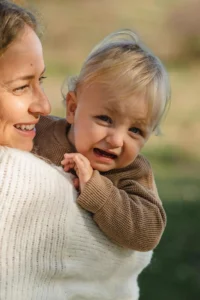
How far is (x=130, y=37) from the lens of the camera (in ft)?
7.11

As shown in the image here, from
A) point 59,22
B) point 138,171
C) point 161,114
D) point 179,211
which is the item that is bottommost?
point 179,211

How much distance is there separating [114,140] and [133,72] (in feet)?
0.67

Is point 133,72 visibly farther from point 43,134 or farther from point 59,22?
point 59,22

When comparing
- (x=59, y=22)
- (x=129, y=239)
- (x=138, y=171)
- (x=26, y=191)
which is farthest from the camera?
(x=59, y=22)

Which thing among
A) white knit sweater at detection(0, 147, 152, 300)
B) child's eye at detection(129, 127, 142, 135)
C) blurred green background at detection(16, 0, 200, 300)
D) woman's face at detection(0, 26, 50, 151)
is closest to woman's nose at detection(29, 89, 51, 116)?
woman's face at detection(0, 26, 50, 151)

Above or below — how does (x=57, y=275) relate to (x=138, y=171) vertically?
below

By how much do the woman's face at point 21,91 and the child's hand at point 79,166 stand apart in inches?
4.3

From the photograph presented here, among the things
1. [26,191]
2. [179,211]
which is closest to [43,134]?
[26,191]

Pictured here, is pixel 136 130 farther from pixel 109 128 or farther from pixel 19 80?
pixel 19 80

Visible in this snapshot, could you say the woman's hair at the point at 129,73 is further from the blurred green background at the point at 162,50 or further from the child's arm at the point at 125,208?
the blurred green background at the point at 162,50

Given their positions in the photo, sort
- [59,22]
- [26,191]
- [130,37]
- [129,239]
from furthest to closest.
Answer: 1. [59,22]
2. [130,37]
3. [129,239]
4. [26,191]

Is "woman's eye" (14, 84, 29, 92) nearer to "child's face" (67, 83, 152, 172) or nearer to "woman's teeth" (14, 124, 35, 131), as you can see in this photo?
"woman's teeth" (14, 124, 35, 131)

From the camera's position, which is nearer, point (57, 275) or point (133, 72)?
point (57, 275)

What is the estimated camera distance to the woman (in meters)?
1.70
